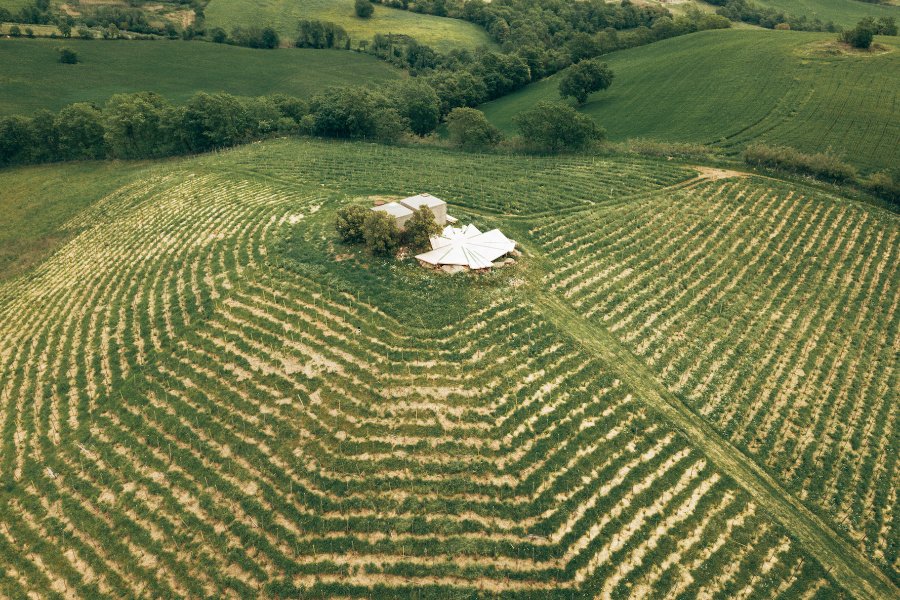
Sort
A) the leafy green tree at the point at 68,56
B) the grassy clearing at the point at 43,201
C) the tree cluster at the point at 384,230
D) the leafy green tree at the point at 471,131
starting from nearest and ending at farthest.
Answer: the tree cluster at the point at 384,230 < the grassy clearing at the point at 43,201 < the leafy green tree at the point at 471,131 < the leafy green tree at the point at 68,56

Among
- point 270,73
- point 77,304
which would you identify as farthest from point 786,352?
point 270,73

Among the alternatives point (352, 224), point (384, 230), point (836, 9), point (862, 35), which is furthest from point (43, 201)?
point (836, 9)

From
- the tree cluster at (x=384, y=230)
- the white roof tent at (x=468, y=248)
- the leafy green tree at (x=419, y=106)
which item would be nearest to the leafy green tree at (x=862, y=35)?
the leafy green tree at (x=419, y=106)

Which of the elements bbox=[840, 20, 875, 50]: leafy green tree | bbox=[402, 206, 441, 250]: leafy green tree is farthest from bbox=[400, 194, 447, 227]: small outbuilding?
bbox=[840, 20, 875, 50]: leafy green tree

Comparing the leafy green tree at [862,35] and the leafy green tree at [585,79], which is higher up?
the leafy green tree at [862,35]

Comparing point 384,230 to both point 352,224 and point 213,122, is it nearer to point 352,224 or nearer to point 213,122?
point 352,224

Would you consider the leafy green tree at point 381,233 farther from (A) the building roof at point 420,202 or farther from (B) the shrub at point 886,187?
(B) the shrub at point 886,187

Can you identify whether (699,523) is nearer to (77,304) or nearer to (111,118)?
(77,304)
